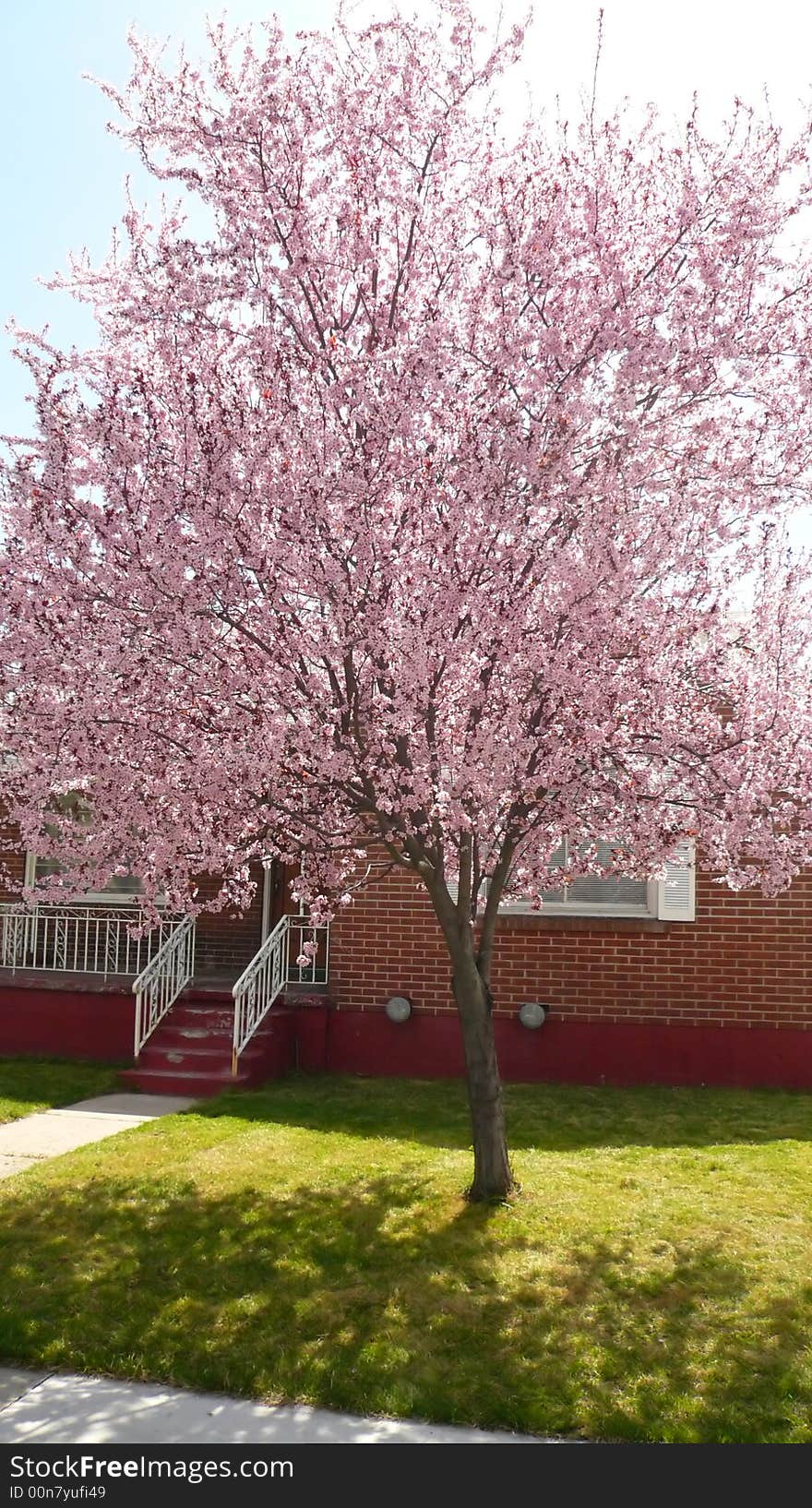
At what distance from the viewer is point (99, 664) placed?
5.78 metres

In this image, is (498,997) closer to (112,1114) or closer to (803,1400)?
(112,1114)

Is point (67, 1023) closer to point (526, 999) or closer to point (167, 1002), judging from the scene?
point (167, 1002)

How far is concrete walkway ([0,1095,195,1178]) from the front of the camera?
301 inches

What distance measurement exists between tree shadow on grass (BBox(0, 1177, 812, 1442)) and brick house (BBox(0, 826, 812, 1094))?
13.0 feet

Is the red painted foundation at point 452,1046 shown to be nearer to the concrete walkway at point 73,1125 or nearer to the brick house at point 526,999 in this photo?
the brick house at point 526,999

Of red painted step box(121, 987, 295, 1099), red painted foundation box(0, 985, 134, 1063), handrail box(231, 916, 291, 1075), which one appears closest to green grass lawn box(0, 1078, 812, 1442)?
red painted step box(121, 987, 295, 1099)

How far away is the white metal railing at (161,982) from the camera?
1024 cm

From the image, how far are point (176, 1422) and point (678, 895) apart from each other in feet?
23.7

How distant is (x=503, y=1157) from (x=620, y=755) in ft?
7.80

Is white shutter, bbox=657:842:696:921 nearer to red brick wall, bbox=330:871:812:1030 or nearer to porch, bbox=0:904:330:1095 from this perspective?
red brick wall, bbox=330:871:812:1030

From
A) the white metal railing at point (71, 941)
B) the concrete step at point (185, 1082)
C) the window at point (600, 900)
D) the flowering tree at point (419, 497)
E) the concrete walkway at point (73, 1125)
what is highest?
the flowering tree at point (419, 497)

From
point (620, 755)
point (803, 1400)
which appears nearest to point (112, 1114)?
point (620, 755)

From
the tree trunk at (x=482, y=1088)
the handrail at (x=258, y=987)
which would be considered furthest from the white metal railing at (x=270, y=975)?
the tree trunk at (x=482, y=1088)

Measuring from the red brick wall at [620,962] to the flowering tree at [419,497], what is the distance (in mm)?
4029
